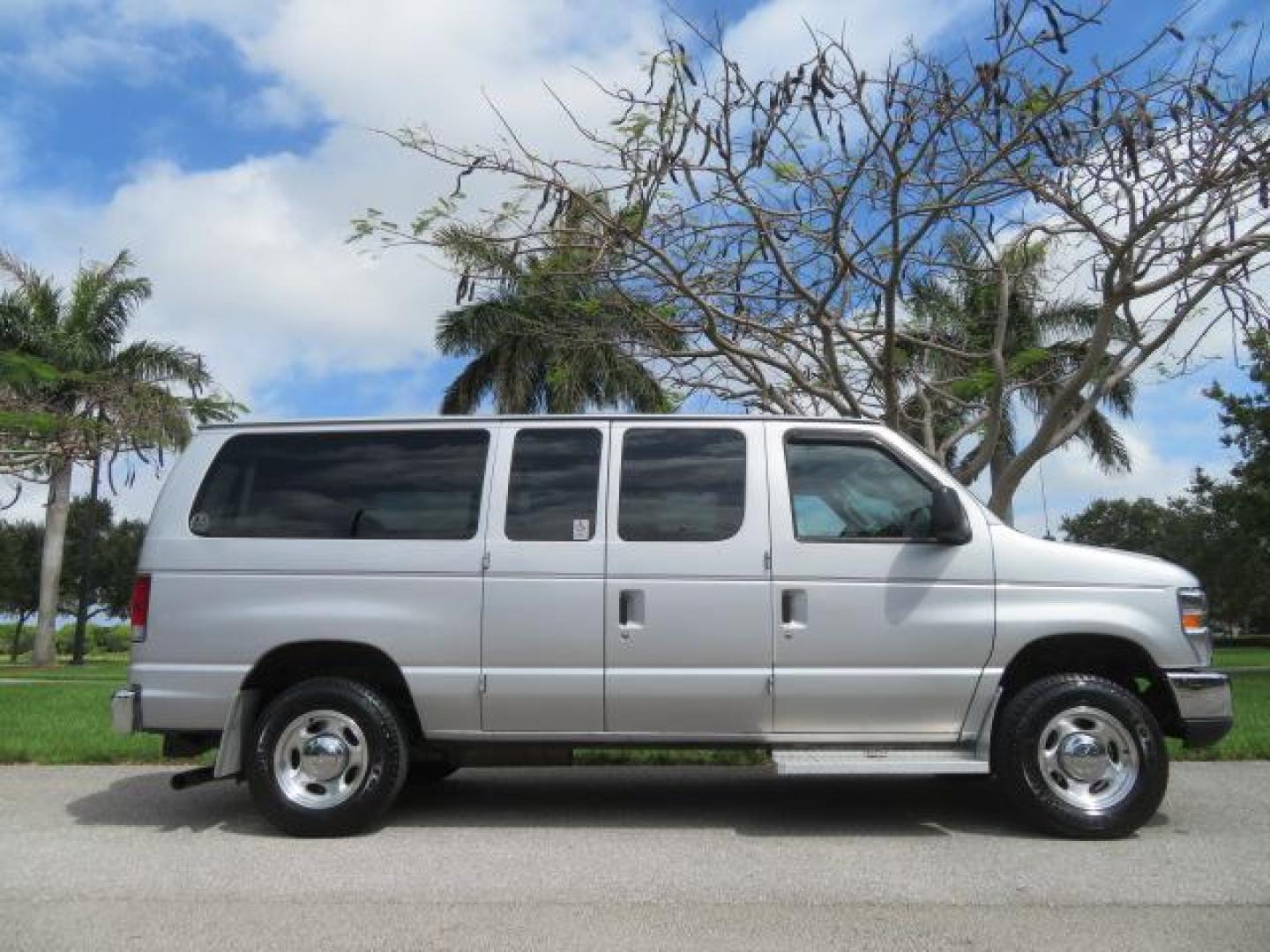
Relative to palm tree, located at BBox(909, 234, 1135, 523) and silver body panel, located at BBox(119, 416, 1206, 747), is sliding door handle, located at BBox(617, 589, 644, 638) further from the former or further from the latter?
palm tree, located at BBox(909, 234, 1135, 523)

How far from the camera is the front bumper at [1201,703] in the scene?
6.12 metres

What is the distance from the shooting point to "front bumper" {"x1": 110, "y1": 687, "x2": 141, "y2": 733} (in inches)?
247

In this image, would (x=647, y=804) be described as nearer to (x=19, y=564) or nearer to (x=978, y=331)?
(x=978, y=331)

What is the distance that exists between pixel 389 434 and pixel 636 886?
284 cm

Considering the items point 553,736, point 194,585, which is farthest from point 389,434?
point 553,736

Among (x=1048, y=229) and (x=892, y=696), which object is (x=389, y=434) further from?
(x=1048, y=229)

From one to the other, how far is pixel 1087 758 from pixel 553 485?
3.13m

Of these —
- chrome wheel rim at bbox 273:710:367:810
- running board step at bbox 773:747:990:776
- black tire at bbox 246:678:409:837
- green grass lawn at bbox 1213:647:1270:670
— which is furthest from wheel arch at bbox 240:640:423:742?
green grass lawn at bbox 1213:647:1270:670

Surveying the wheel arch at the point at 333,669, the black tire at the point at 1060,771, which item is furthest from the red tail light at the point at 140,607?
the black tire at the point at 1060,771

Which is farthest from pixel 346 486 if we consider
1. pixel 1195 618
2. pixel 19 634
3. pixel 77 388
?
pixel 19 634

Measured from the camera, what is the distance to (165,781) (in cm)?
801

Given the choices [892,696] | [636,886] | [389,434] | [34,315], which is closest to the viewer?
[636,886]

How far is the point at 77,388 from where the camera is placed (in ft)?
80.9

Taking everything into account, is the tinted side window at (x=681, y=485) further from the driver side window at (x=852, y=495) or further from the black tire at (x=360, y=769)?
the black tire at (x=360, y=769)
